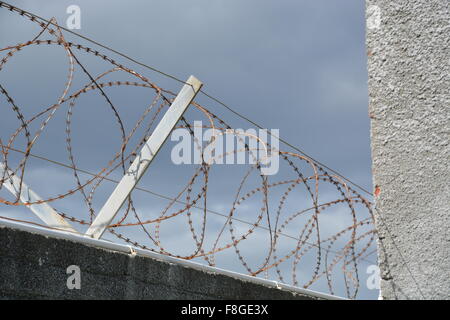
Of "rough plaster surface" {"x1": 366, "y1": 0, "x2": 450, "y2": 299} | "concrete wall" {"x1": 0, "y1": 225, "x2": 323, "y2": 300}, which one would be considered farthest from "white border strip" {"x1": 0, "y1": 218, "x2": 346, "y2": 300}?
"rough plaster surface" {"x1": 366, "y1": 0, "x2": 450, "y2": 299}

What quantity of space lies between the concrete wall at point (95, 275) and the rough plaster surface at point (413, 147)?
1.49m

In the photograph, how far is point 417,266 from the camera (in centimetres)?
382

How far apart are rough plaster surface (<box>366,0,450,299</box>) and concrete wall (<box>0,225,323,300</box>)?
4.90 ft

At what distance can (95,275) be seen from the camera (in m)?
4.25

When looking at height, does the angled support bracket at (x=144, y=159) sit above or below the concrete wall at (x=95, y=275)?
above

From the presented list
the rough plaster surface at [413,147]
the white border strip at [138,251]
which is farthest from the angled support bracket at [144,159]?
the rough plaster surface at [413,147]

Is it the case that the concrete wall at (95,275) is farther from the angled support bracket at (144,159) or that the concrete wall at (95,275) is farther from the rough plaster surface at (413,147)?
the rough plaster surface at (413,147)

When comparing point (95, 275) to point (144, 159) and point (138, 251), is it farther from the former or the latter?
point (144, 159)

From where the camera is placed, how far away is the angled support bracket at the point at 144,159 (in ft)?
15.6

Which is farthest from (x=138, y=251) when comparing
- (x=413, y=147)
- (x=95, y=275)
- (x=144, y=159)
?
(x=413, y=147)

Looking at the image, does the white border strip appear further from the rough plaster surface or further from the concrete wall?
the rough plaster surface
